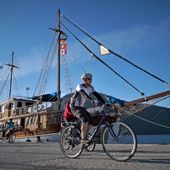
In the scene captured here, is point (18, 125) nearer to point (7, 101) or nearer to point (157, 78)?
point (7, 101)

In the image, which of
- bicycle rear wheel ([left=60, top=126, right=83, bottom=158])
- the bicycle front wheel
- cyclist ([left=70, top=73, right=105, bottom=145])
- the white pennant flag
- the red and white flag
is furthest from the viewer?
the red and white flag

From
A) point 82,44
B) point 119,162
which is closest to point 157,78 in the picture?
point 82,44

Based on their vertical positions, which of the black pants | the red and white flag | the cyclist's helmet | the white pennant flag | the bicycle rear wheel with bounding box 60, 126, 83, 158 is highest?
the red and white flag

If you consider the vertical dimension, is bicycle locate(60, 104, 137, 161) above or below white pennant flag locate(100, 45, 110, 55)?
below

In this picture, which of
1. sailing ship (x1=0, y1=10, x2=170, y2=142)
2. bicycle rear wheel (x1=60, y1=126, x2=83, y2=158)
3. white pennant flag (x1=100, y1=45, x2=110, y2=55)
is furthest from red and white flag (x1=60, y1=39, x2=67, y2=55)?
bicycle rear wheel (x1=60, y1=126, x2=83, y2=158)

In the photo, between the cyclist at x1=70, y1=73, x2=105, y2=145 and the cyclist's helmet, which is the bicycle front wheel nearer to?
the cyclist at x1=70, y1=73, x2=105, y2=145

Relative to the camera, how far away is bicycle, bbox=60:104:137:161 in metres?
4.58

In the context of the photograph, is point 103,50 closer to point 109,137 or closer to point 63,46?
point 109,137

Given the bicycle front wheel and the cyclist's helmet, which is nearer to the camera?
the bicycle front wheel

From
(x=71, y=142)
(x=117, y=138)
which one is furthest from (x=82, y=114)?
(x=117, y=138)

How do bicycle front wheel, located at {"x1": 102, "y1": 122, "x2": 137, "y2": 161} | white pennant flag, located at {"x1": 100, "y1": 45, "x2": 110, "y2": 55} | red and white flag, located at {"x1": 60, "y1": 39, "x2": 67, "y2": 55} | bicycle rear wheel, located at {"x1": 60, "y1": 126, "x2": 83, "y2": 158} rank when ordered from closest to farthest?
bicycle front wheel, located at {"x1": 102, "y1": 122, "x2": 137, "y2": 161}, bicycle rear wheel, located at {"x1": 60, "y1": 126, "x2": 83, "y2": 158}, white pennant flag, located at {"x1": 100, "y1": 45, "x2": 110, "y2": 55}, red and white flag, located at {"x1": 60, "y1": 39, "x2": 67, "y2": 55}

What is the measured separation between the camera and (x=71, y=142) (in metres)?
5.42

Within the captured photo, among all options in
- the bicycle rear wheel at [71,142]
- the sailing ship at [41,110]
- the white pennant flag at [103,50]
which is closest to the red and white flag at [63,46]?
the sailing ship at [41,110]

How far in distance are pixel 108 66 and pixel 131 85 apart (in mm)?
1754
